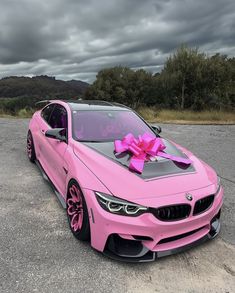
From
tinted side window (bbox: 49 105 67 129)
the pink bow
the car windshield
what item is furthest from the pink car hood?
tinted side window (bbox: 49 105 67 129)

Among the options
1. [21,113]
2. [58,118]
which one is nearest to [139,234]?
[58,118]

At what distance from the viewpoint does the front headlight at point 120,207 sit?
302cm

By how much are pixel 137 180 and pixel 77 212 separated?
0.82 metres

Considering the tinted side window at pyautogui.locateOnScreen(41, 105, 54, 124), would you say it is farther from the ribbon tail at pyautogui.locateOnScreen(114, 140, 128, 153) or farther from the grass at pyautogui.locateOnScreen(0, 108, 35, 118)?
the grass at pyautogui.locateOnScreen(0, 108, 35, 118)

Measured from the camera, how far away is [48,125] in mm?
5582

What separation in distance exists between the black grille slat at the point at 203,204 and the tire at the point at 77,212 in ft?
3.53

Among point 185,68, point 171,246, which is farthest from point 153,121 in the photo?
point 185,68

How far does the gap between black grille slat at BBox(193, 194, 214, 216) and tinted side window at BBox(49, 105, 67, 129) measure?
2.32 m

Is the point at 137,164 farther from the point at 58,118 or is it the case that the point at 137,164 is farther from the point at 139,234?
the point at 58,118

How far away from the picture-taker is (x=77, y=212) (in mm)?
3625

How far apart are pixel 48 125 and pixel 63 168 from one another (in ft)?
5.36

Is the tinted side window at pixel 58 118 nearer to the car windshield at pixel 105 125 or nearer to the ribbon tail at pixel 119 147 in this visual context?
the car windshield at pixel 105 125

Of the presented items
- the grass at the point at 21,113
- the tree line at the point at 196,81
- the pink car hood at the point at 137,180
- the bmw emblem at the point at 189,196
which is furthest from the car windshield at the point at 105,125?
the tree line at the point at 196,81

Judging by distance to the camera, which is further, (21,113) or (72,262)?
(21,113)
